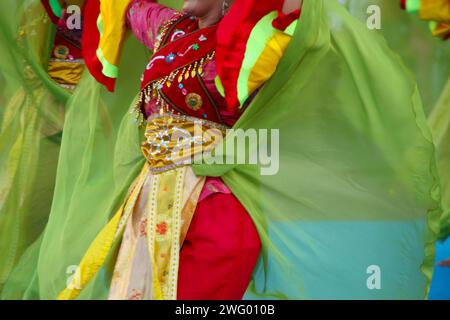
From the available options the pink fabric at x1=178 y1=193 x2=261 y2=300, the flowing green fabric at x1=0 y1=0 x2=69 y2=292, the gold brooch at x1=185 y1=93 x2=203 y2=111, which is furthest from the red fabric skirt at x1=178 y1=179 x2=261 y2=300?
the flowing green fabric at x1=0 y1=0 x2=69 y2=292

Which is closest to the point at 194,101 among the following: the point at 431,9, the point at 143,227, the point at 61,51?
the point at 143,227

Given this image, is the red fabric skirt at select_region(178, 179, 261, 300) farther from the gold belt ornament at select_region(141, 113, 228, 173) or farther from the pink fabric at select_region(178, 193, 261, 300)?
the gold belt ornament at select_region(141, 113, 228, 173)

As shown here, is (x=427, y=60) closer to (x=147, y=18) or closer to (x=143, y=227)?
(x=147, y=18)

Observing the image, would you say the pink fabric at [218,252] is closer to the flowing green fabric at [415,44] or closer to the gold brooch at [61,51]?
the flowing green fabric at [415,44]

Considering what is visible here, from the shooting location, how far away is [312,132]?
258 centimetres

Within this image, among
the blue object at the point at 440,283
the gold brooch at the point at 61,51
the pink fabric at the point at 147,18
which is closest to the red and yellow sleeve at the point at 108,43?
the pink fabric at the point at 147,18

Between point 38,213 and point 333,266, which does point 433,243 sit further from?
point 38,213

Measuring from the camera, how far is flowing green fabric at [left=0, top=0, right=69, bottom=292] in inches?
118

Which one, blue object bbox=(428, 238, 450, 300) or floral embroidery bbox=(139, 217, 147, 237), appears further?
blue object bbox=(428, 238, 450, 300)

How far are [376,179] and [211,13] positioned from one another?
26.9 inches

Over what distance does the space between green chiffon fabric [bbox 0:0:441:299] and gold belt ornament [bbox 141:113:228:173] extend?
7 cm

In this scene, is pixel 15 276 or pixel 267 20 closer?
pixel 267 20

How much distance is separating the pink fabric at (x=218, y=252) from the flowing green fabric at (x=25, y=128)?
2.85ft
